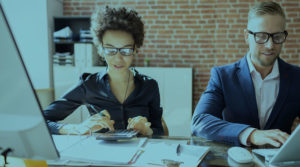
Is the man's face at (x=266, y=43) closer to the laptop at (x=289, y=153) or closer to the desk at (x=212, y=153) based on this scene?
the desk at (x=212, y=153)

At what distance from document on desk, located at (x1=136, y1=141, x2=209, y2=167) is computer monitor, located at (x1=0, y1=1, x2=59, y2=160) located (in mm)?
361

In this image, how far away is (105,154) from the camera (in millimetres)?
935

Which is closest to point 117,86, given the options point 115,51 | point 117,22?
point 115,51

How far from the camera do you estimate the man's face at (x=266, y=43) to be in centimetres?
149

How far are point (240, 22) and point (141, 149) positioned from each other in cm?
335

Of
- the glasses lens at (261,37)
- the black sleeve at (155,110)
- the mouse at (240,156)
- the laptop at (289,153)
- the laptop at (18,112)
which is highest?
the glasses lens at (261,37)

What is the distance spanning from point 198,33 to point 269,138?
3009 millimetres

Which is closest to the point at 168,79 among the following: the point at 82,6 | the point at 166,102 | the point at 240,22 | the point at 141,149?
the point at 166,102

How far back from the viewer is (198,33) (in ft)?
12.9

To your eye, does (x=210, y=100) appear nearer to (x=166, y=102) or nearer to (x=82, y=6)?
(x=166, y=102)

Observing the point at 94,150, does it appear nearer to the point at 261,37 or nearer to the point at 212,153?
the point at 212,153

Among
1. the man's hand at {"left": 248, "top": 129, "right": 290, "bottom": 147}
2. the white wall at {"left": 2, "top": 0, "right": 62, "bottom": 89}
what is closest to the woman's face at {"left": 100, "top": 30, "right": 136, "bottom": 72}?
the man's hand at {"left": 248, "top": 129, "right": 290, "bottom": 147}

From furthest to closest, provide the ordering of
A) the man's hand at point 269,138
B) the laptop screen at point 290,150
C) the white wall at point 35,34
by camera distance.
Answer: the white wall at point 35,34 < the man's hand at point 269,138 < the laptop screen at point 290,150

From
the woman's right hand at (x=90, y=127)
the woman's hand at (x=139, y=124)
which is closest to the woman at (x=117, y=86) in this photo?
the woman's hand at (x=139, y=124)
